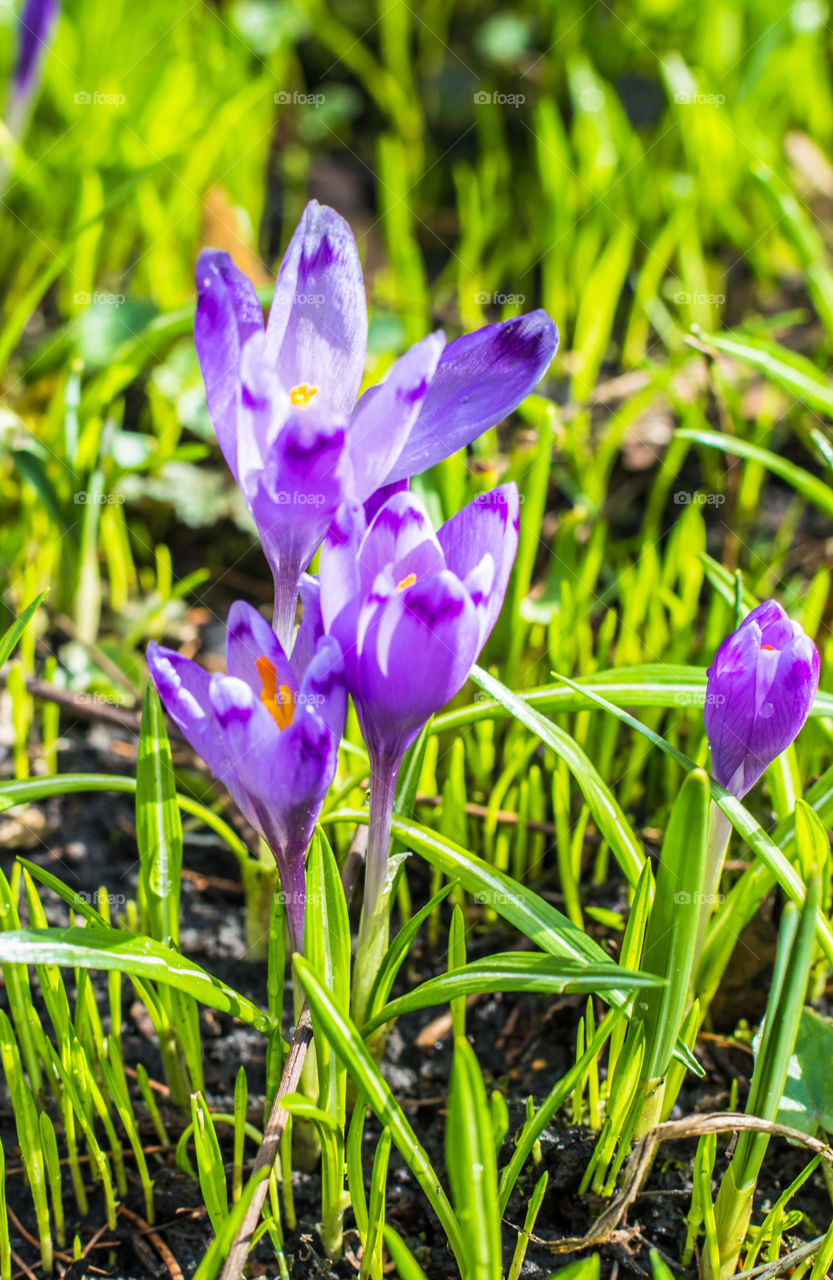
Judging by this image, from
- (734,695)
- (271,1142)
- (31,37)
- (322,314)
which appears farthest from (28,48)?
(271,1142)

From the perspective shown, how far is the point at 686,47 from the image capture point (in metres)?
3.07

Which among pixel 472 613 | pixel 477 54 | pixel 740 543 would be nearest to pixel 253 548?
pixel 740 543

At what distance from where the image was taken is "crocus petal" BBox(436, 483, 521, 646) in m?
0.82

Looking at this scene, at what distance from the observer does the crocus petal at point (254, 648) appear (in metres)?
0.85

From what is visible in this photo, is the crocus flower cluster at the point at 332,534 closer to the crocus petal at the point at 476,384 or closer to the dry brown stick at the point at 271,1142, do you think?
the crocus petal at the point at 476,384

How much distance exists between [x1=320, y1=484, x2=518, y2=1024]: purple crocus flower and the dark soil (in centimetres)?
52

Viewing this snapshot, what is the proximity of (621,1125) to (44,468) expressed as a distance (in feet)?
4.24

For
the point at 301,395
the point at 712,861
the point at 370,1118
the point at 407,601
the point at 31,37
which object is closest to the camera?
the point at 407,601

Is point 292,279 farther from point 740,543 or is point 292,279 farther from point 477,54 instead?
point 477,54

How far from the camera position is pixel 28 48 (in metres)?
1.92

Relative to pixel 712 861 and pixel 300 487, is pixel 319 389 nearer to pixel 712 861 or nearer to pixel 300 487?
pixel 300 487

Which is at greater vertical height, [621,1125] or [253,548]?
[253,548]

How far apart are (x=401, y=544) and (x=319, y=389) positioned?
0.17 metres

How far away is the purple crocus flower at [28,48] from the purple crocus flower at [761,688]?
1672mm
